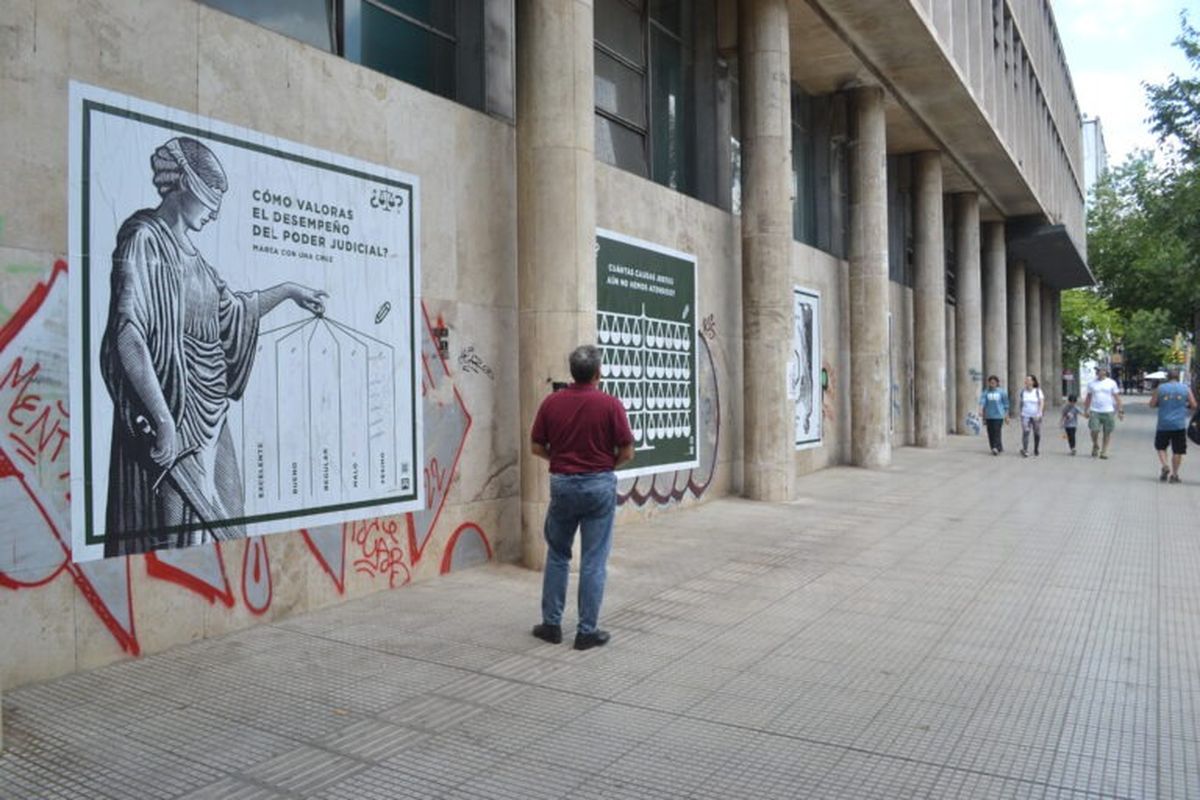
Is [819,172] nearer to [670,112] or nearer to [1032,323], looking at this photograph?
[670,112]

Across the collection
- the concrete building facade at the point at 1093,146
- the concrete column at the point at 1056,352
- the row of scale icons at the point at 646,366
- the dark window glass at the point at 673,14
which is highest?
the concrete building facade at the point at 1093,146

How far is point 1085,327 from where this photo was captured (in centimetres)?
6869

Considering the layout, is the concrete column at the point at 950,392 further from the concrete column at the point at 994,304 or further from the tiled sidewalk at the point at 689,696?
the tiled sidewalk at the point at 689,696

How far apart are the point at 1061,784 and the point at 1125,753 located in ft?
1.70

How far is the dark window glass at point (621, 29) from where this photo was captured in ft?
34.4

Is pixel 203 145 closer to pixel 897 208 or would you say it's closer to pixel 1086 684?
pixel 1086 684

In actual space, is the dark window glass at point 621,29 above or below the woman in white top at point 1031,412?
above

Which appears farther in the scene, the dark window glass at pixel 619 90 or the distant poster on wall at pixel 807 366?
the distant poster on wall at pixel 807 366

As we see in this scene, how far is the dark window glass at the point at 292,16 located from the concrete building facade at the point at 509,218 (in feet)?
0.07

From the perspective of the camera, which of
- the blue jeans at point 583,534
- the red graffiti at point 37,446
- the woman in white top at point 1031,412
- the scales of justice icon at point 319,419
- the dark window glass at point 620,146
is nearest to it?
the red graffiti at point 37,446

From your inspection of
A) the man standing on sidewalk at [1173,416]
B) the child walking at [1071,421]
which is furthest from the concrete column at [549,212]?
the child walking at [1071,421]

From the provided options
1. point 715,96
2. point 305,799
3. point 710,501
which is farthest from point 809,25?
point 305,799

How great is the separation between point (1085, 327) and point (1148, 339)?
59.3 ft

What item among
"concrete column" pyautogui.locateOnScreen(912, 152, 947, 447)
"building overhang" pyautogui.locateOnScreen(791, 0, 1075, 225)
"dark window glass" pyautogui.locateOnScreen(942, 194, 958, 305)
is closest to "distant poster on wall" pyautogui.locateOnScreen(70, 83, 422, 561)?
"building overhang" pyautogui.locateOnScreen(791, 0, 1075, 225)
